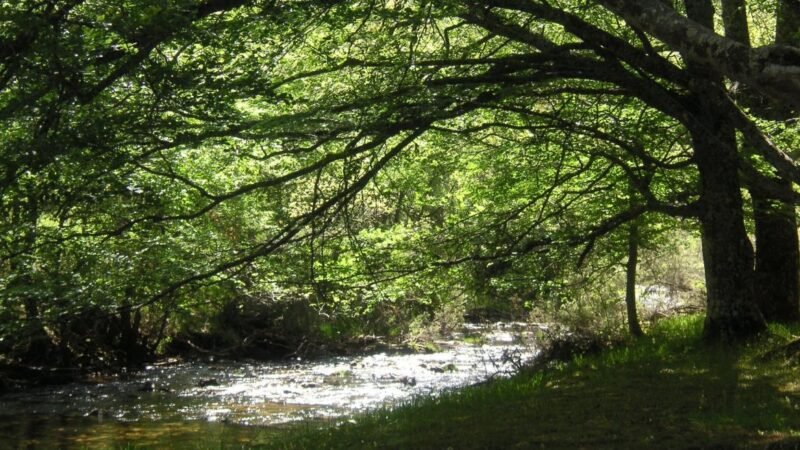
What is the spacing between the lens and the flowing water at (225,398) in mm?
14453

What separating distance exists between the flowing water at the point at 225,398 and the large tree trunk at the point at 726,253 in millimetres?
4437

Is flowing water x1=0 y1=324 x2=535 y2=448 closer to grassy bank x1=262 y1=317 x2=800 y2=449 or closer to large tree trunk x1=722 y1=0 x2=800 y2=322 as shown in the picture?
grassy bank x1=262 y1=317 x2=800 y2=449

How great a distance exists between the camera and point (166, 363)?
23062 mm

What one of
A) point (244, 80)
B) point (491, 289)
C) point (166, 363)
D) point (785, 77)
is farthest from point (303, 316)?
point (785, 77)

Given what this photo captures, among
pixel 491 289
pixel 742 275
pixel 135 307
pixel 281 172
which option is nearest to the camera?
pixel 135 307

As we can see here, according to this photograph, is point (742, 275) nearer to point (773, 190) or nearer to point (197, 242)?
point (773, 190)

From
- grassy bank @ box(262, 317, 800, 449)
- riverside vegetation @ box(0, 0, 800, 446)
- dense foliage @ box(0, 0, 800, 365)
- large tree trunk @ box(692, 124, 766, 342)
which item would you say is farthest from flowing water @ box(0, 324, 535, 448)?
large tree trunk @ box(692, 124, 766, 342)

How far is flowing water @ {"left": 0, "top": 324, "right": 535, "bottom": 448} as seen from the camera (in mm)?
14453

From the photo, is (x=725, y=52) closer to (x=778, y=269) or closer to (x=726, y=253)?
(x=726, y=253)

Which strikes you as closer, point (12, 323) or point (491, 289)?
point (12, 323)

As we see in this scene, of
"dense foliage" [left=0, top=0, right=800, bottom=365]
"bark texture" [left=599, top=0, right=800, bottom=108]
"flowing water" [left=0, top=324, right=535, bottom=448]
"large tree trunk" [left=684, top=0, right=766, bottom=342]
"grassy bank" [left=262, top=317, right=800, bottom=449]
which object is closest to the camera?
"bark texture" [left=599, top=0, right=800, bottom=108]

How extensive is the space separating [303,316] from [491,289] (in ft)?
38.0

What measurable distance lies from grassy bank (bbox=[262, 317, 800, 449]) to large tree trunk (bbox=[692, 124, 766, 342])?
0.42m

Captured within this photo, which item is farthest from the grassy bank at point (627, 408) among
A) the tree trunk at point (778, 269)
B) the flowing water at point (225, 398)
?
the flowing water at point (225, 398)
